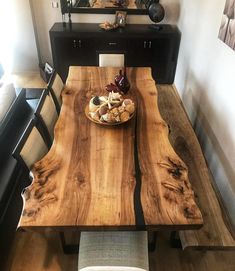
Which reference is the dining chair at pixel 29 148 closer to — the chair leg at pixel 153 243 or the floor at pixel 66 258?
the floor at pixel 66 258

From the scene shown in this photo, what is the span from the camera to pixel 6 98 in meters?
2.09

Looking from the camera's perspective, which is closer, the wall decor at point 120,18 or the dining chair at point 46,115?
the dining chair at point 46,115

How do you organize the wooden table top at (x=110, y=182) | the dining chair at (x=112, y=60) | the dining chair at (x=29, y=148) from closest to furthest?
1. the wooden table top at (x=110, y=182)
2. the dining chair at (x=29, y=148)
3. the dining chair at (x=112, y=60)

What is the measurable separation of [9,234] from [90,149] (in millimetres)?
824

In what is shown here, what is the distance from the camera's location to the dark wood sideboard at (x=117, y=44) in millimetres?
3537

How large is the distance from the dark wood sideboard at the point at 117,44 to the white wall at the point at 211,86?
287mm

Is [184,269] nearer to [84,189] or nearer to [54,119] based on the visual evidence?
[84,189]

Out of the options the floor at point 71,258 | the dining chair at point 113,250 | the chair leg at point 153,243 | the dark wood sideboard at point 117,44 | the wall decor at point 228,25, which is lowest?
the floor at point 71,258

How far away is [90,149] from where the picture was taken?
5.10 ft

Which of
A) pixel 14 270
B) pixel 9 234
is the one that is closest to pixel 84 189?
pixel 9 234

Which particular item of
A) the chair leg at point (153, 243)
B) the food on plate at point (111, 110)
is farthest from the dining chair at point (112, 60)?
the chair leg at point (153, 243)

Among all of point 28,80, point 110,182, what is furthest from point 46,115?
point 28,80

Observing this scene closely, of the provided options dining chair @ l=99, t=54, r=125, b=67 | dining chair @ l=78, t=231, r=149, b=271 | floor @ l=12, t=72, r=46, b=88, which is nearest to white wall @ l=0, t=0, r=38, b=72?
floor @ l=12, t=72, r=46, b=88


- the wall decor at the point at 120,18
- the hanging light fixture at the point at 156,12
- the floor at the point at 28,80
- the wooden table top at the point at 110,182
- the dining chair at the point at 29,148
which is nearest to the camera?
the wooden table top at the point at 110,182
